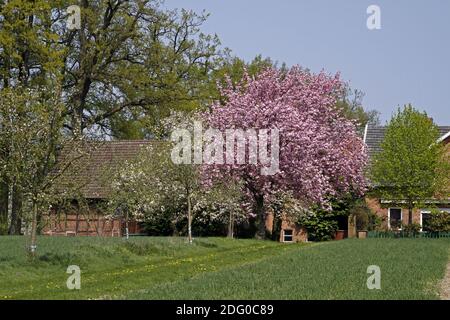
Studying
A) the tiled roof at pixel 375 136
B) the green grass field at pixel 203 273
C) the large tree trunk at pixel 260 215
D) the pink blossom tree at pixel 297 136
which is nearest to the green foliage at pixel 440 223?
the pink blossom tree at pixel 297 136

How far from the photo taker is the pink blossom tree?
4138 cm

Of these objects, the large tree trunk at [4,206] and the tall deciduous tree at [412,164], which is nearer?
the large tree trunk at [4,206]

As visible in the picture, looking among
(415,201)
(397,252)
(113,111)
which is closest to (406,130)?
(415,201)

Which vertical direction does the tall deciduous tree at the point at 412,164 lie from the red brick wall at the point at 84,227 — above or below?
above

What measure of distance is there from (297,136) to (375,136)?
64.9 feet

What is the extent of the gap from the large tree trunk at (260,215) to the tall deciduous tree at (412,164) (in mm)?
10293

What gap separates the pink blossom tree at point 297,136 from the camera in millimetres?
41375

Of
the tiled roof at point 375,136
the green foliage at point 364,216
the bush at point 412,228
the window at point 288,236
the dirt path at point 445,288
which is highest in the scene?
the tiled roof at point 375,136

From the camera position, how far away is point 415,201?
165 ft

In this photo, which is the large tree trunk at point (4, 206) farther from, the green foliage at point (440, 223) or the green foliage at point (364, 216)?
the green foliage at point (440, 223)

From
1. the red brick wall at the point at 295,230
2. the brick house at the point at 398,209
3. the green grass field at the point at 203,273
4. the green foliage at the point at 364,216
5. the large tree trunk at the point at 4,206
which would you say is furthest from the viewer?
the red brick wall at the point at 295,230

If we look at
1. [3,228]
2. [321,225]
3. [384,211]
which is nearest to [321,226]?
[321,225]
